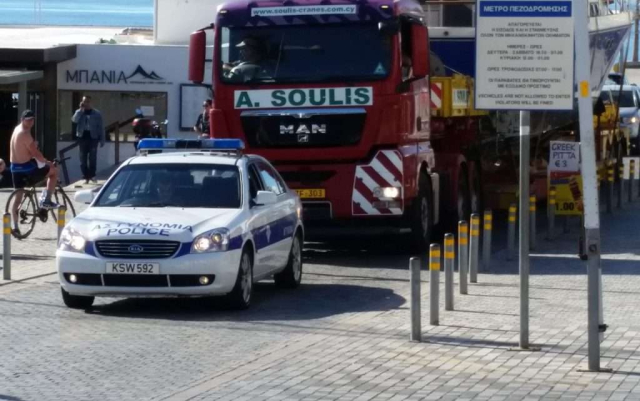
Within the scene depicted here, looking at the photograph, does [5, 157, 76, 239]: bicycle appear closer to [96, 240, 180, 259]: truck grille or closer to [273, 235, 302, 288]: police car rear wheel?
[273, 235, 302, 288]: police car rear wheel

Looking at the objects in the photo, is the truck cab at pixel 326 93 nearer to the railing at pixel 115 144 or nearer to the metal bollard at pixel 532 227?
the metal bollard at pixel 532 227

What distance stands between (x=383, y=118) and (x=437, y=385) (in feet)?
28.5

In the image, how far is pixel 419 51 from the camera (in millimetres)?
17438

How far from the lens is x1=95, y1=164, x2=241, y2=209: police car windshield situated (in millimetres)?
13602

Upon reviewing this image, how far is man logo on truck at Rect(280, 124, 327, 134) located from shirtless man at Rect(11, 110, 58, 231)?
4071 millimetres

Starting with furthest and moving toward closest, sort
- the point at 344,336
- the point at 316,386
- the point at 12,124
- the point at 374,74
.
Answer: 1. the point at 12,124
2. the point at 374,74
3. the point at 344,336
4. the point at 316,386

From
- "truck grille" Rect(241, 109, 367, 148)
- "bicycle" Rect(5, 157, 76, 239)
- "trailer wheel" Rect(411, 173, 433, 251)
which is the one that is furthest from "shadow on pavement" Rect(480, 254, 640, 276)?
"bicycle" Rect(5, 157, 76, 239)

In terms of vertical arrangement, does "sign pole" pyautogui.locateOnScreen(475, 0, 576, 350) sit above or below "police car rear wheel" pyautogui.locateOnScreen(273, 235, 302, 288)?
above

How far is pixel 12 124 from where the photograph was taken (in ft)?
115

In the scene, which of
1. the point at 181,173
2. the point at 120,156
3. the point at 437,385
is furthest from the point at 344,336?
the point at 120,156

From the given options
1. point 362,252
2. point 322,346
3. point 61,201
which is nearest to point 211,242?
point 322,346

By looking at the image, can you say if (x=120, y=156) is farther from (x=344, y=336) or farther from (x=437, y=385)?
(x=437, y=385)

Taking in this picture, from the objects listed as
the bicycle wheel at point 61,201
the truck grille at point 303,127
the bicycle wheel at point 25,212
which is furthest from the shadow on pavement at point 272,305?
the bicycle wheel at point 61,201

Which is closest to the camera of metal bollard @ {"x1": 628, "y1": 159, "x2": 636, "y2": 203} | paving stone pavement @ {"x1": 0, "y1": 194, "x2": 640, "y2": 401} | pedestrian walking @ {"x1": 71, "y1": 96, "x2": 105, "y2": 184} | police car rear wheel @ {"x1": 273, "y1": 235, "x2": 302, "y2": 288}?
paving stone pavement @ {"x1": 0, "y1": 194, "x2": 640, "y2": 401}
